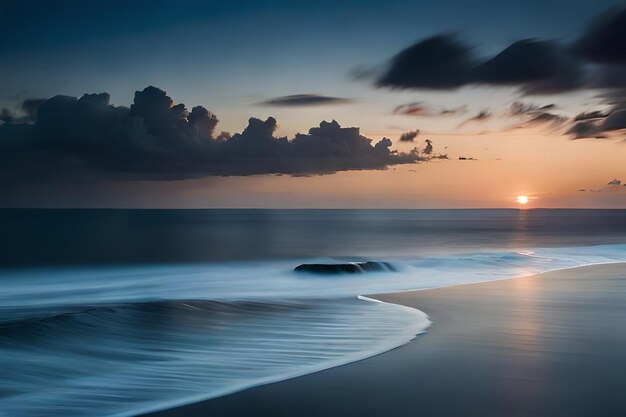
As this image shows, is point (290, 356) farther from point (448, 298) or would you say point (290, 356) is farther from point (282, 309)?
point (448, 298)

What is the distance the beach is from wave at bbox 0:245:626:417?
635mm

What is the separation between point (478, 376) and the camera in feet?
34.2

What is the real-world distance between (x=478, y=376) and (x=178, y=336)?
6.81 metres

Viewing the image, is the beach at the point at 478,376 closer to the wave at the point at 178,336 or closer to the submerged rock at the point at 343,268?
the wave at the point at 178,336

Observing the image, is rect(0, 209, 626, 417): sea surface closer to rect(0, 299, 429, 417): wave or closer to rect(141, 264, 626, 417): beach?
rect(0, 299, 429, 417): wave

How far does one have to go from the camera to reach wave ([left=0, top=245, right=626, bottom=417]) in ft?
32.0

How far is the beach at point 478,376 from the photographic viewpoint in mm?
8820

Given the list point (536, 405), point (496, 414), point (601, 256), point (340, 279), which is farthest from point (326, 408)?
point (601, 256)

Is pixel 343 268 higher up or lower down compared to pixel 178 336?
higher up

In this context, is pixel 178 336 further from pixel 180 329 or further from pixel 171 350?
pixel 171 350

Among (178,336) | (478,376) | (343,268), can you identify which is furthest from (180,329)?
(343,268)

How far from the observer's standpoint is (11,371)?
35.9 ft

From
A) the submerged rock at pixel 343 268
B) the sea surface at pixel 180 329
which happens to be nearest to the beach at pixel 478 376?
the sea surface at pixel 180 329

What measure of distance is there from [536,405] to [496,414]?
0.81 meters
